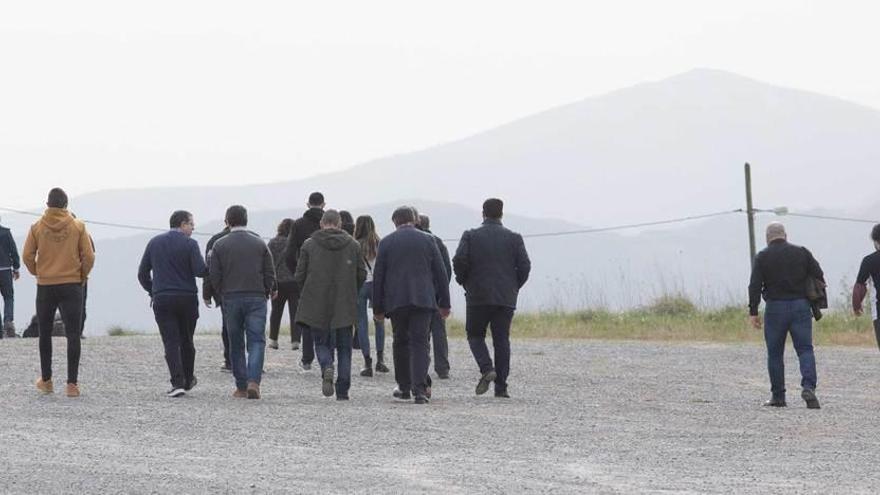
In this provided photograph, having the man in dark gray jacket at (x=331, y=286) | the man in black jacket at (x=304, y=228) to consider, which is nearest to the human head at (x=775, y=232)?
the man in dark gray jacket at (x=331, y=286)

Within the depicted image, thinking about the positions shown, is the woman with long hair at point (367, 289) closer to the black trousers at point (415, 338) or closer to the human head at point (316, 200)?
the human head at point (316, 200)

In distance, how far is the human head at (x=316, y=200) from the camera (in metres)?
18.4

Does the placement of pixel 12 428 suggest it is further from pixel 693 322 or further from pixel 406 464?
pixel 693 322

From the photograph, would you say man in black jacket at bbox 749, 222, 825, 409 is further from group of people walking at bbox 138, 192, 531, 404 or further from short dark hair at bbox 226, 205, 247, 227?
short dark hair at bbox 226, 205, 247, 227

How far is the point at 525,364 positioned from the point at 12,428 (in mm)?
9898

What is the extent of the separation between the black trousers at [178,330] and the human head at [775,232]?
18.7 ft

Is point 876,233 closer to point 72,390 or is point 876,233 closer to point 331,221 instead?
point 331,221

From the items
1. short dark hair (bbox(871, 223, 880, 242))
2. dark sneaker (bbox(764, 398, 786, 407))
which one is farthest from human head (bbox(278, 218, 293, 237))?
short dark hair (bbox(871, 223, 880, 242))

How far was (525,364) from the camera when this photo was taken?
74.0ft

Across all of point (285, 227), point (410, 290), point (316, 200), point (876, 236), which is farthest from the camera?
point (285, 227)

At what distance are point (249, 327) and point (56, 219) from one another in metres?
2.16

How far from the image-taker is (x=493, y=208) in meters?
16.8

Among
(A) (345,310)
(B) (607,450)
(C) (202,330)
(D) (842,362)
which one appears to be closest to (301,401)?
(A) (345,310)

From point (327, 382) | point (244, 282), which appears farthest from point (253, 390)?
point (244, 282)
